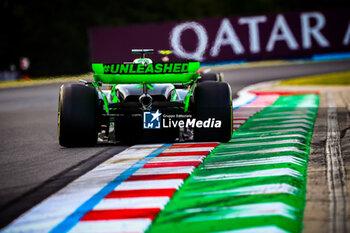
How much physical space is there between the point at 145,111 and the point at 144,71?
48 cm

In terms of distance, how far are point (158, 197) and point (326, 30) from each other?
31.9m

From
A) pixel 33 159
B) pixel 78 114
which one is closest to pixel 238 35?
pixel 78 114

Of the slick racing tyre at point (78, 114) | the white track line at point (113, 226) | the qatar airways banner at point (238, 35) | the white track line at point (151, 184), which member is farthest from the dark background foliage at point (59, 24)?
the white track line at point (113, 226)

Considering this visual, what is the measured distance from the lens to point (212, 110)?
8000mm

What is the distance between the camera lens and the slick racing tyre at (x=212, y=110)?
26.3 feet

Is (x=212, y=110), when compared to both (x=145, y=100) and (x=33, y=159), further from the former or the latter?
(x=33, y=159)

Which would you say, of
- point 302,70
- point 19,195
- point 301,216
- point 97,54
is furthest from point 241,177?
point 97,54

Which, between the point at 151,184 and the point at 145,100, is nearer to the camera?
the point at 151,184

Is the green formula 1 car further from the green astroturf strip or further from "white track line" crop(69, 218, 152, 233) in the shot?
"white track line" crop(69, 218, 152, 233)

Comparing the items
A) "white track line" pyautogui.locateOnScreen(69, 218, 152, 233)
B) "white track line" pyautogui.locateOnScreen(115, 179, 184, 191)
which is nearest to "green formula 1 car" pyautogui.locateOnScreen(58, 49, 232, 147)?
"white track line" pyautogui.locateOnScreen(115, 179, 184, 191)

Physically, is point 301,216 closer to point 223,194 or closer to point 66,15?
point 223,194

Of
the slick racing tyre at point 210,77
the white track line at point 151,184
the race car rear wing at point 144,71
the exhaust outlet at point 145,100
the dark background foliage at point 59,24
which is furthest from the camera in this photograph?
the dark background foliage at point 59,24

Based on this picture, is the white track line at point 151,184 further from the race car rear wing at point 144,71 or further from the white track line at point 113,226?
the race car rear wing at point 144,71

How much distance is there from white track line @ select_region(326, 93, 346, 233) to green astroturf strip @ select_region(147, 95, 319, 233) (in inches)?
9.0
